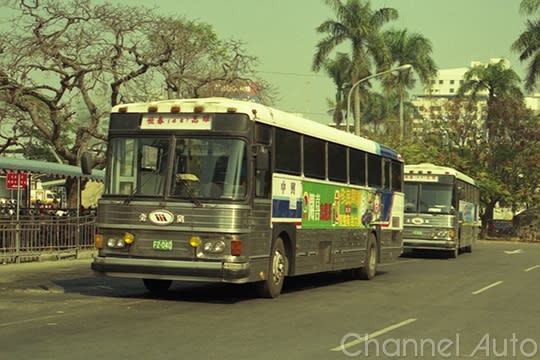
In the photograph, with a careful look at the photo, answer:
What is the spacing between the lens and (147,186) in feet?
46.6

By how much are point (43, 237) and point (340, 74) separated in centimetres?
3764

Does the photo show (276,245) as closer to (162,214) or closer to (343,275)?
(162,214)

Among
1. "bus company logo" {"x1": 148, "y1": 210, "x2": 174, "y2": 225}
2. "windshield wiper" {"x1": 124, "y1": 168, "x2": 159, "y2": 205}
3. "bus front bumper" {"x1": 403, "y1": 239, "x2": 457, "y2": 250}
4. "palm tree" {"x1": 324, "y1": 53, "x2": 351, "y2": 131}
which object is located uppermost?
"palm tree" {"x1": 324, "y1": 53, "x2": 351, "y2": 131}

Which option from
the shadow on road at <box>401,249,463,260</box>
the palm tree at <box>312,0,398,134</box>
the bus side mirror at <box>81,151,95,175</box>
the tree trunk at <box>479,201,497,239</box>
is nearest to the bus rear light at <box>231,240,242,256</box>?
the bus side mirror at <box>81,151,95,175</box>

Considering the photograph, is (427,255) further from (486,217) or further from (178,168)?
(486,217)

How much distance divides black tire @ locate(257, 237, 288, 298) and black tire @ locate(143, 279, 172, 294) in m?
1.99

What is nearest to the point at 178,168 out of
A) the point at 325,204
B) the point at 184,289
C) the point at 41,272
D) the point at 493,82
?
the point at 184,289

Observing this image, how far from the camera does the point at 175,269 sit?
13.8m

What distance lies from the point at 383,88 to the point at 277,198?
51941mm

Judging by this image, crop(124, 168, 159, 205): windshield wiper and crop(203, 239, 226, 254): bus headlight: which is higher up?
crop(124, 168, 159, 205): windshield wiper

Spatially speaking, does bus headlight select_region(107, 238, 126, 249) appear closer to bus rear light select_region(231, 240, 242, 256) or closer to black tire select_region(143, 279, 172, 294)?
bus rear light select_region(231, 240, 242, 256)

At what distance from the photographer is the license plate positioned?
13.9 metres

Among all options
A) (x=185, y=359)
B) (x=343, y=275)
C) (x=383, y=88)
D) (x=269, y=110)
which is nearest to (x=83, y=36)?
(x=343, y=275)

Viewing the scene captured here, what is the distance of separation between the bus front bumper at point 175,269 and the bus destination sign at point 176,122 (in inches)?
83.6
